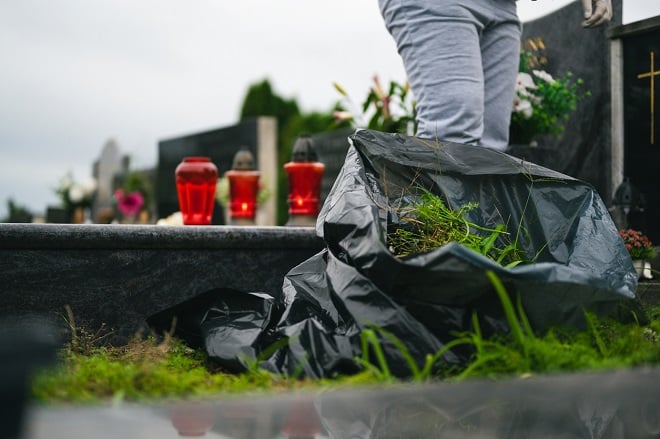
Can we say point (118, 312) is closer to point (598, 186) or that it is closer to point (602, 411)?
point (602, 411)

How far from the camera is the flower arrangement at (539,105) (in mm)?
3631

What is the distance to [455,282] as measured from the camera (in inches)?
50.3

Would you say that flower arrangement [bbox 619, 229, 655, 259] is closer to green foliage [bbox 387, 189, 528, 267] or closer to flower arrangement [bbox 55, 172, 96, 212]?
green foliage [bbox 387, 189, 528, 267]

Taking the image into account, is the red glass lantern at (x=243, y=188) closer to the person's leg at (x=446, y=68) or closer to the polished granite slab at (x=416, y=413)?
the person's leg at (x=446, y=68)

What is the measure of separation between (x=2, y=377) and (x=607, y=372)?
829mm

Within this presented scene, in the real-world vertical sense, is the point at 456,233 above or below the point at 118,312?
above

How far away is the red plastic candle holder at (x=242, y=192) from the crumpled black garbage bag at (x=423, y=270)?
2625mm

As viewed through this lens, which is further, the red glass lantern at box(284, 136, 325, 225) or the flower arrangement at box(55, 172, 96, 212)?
the flower arrangement at box(55, 172, 96, 212)

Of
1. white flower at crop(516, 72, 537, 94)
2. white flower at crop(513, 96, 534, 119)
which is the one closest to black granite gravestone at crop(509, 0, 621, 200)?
white flower at crop(513, 96, 534, 119)

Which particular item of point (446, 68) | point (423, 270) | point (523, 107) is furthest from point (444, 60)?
point (523, 107)

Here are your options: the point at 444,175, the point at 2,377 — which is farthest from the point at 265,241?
the point at 2,377

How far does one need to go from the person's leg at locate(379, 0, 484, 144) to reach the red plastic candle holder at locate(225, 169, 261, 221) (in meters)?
2.46

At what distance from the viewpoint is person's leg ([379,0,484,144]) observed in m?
2.01

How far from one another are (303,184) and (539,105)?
1.36 meters
